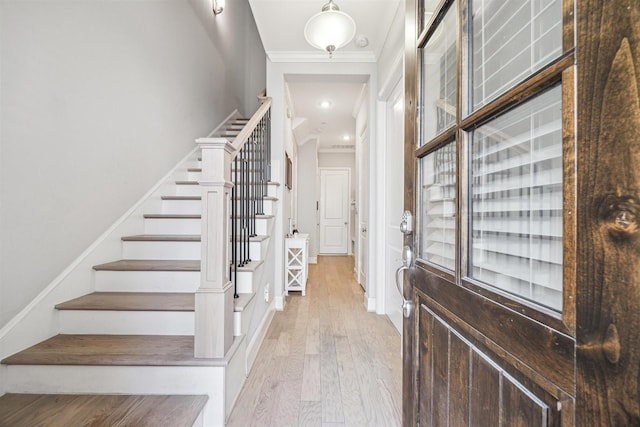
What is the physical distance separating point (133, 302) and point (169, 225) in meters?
0.83

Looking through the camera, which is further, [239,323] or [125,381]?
[239,323]

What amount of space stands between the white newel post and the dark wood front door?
880mm

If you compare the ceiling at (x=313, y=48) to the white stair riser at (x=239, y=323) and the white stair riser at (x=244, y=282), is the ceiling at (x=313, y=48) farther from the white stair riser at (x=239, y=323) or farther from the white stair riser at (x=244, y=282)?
the white stair riser at (x=239, y=323)

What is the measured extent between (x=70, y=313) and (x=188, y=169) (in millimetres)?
1718

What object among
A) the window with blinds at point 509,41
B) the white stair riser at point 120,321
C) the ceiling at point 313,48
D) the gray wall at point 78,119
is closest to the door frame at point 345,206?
the ceiling at point 313,48

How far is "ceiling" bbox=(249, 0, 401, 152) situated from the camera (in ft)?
7.73

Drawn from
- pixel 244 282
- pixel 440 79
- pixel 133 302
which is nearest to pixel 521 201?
pixel 440 79

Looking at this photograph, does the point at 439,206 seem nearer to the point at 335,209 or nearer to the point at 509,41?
the point at 509,41

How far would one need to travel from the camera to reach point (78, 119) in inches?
67.6

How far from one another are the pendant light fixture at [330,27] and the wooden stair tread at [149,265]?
5.86 ft

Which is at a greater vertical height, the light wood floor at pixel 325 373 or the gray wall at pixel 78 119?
the gray wall at pixel 78 119

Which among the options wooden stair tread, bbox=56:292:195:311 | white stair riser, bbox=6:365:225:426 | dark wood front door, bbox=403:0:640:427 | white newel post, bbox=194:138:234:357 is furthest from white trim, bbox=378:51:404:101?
white stair riser, bbox=6:365:225:426

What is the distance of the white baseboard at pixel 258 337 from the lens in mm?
1922

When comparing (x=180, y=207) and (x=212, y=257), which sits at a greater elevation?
(x=180, y=207)
